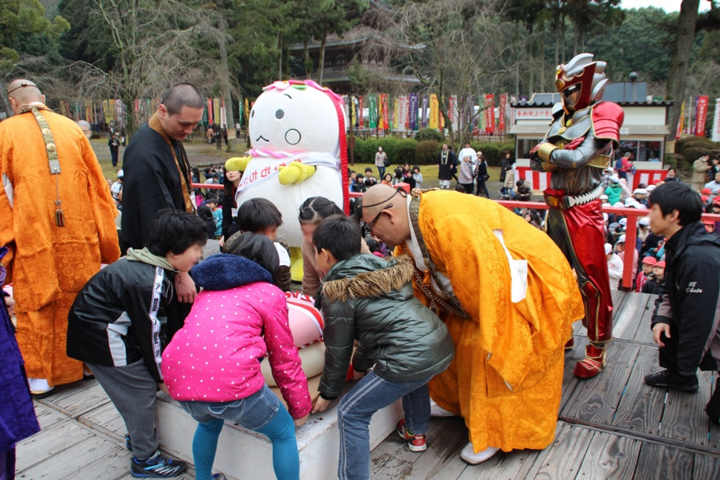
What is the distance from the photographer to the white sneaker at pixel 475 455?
2.59 m

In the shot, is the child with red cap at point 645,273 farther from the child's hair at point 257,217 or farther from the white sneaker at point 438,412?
the child's hair at point 257,217

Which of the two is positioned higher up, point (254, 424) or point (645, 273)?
point (254, 424)

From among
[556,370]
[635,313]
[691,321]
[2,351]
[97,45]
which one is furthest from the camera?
[97,45]

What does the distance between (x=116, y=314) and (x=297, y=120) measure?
2.96 metres

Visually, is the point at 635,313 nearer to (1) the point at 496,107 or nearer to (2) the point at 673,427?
(2) the point at 673,427

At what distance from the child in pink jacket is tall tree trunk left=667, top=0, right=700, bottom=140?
69.1ft

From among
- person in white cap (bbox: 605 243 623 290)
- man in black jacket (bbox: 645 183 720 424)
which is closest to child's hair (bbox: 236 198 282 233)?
man in black jacket (bbox: 645 183 720 424)

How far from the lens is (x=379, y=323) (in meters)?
2.28

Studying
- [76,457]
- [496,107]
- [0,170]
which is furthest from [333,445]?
[496,107]

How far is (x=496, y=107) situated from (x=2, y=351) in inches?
1186

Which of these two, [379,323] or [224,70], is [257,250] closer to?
[379,323]

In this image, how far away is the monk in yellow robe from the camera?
2.39m

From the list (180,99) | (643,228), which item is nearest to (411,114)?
(643,228)

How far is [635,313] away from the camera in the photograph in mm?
4469
